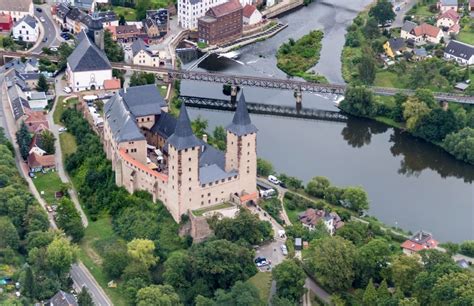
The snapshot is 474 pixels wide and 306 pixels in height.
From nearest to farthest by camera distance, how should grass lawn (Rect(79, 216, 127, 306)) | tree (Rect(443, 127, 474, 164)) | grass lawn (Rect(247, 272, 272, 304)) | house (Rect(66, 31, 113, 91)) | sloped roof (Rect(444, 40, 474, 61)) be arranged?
grass lawn (Rect(247, 272, 272, 304)) → grass lawn (Rect(79, 216, 127, 306)) → tree (Rect(443, 127, 474, 164)) → house (Rect(66, 31, 113, 91)) → sloped roof (Rect(444, 40, 474, 61))

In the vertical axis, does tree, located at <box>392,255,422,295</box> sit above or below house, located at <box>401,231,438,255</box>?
above

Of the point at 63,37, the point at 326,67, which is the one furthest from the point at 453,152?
the point at 63,37

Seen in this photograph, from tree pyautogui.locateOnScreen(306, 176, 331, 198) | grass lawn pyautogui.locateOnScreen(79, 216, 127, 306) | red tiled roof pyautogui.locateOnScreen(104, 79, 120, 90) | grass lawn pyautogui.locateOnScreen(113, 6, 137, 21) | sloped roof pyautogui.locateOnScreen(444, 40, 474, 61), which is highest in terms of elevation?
grass lawn pyautogui.locateOnScreen(113, 6, 137, 21)

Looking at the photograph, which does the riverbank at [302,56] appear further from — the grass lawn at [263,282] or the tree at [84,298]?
the tree at [84,298]

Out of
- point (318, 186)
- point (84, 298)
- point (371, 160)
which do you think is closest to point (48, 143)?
point (318, 186)

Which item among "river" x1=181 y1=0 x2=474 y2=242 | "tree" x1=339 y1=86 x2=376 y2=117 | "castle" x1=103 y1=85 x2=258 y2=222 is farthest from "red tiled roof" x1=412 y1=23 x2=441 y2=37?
"castle" x1=103 y1=85 x2=258 y2=222

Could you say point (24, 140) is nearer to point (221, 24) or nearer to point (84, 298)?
point (84, 298)

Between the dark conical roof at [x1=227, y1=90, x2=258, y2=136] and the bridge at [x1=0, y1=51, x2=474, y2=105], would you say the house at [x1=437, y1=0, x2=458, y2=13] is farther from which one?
the dark conical roof at [x1=227, y1=90, x2=258, y2=136]
